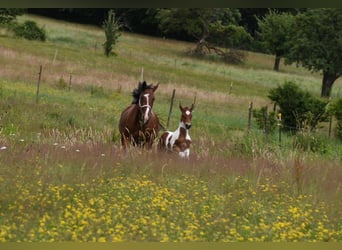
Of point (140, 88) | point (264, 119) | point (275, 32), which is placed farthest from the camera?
point (275, 32)

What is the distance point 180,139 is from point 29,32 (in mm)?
42899

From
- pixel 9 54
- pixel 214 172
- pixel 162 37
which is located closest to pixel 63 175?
pixel 214 172

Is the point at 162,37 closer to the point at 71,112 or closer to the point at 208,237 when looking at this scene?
the point at 71,112

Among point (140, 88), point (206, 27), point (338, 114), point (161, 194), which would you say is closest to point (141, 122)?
point (140, 88)

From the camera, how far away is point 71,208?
5582 mm

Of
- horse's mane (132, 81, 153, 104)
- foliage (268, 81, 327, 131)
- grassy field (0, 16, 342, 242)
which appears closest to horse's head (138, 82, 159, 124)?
horse's mane (132, 81, 153, 104)

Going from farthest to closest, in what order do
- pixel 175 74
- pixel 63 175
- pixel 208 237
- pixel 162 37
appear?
pixel 162 37 → pixel 175 74 → pixel 63 175 → pixel 208 237

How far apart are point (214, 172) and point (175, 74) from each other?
3508 cm

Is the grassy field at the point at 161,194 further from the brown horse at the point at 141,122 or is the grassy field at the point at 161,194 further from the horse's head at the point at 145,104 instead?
the horse's head at the point at 145,104

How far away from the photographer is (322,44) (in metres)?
47.1

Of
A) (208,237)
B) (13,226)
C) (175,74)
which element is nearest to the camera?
(13,226)

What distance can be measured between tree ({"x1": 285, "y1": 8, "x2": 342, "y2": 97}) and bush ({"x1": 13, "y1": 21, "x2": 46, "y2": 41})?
24.9 m

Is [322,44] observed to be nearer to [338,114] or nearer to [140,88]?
[338,114]

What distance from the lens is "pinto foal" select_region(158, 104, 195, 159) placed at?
11273 mm
